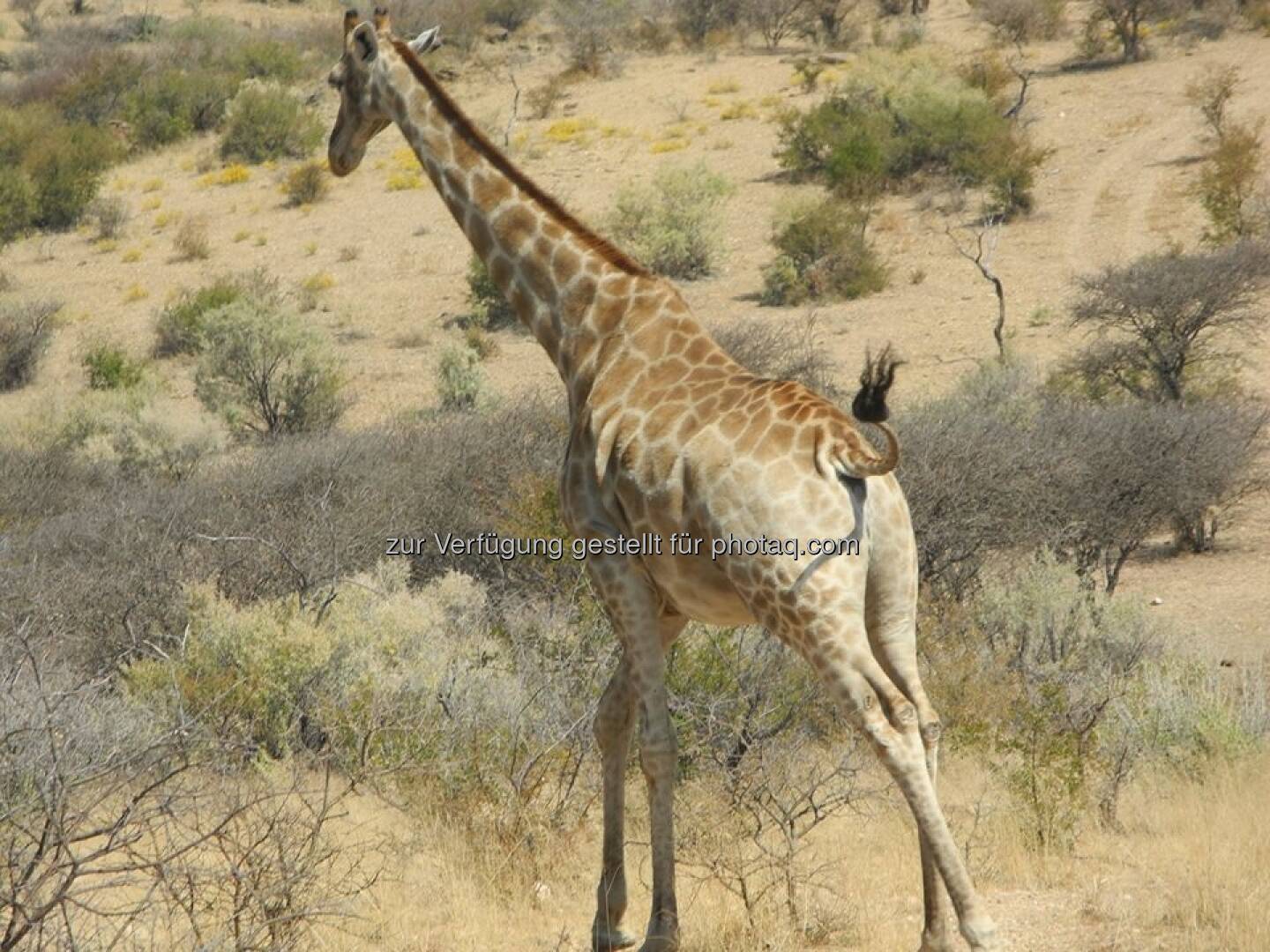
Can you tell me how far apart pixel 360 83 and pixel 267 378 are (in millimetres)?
14541

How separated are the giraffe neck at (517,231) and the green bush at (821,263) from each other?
1806 cm

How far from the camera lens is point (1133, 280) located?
781 inches

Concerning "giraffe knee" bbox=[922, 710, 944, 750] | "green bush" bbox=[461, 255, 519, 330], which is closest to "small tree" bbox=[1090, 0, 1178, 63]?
"green bush" bbox=[461, 255, 519, 330]

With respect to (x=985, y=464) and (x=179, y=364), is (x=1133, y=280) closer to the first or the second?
(x=985, y=464)

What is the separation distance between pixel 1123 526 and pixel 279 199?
21351 millimetres

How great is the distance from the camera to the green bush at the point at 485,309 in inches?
971

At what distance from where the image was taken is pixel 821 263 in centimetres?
2502

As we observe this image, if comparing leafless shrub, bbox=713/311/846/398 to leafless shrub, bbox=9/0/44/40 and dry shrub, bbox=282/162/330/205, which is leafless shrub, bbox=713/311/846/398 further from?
leafless shrub, bbox=9/0/44/40

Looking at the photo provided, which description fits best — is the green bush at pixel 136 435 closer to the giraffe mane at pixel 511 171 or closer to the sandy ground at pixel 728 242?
the sandy ground at pixel 728 242

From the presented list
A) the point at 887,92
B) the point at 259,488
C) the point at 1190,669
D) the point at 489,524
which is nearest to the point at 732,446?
the point at 1190,669

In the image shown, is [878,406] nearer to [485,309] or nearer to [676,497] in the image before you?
[676,497]

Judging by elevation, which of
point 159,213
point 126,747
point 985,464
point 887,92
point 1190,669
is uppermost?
point 126,747

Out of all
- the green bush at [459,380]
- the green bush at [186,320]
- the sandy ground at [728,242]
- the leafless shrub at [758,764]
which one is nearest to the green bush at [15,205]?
the sandy ground at [728,242]

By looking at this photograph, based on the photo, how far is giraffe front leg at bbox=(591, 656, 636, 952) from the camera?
577 centimetres
